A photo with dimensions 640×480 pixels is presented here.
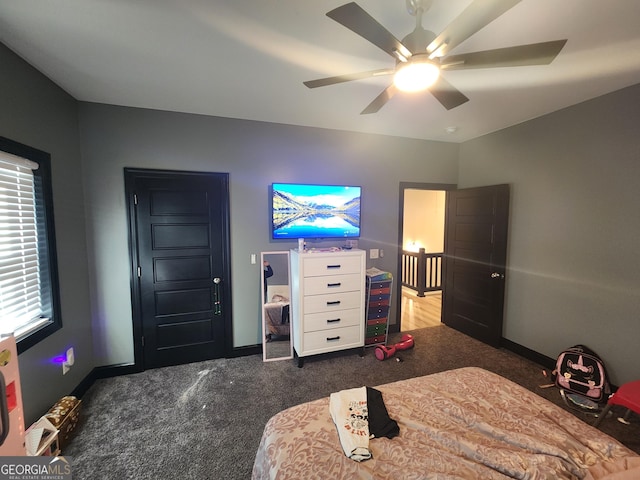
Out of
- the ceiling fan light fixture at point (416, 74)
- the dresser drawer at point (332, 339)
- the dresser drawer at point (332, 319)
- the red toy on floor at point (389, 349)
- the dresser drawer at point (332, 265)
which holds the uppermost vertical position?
the ceiling fan light fixture at point (416, 74)

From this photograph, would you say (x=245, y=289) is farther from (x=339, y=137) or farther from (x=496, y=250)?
(x=496, y=250)

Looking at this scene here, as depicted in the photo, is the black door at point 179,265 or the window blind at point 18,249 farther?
the black door at point 179,265

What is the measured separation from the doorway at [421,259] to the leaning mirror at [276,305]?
5.14ft

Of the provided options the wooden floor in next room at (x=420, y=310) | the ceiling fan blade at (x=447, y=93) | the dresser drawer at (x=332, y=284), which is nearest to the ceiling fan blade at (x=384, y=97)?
the ceiling fan blade at (x=447, y=93)

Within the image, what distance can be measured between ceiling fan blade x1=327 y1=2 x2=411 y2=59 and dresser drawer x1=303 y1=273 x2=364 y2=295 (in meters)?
2.00

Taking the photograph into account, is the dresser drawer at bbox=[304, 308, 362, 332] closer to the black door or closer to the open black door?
the black door

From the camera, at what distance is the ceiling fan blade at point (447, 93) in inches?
62.8

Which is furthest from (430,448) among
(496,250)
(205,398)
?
(496,250)

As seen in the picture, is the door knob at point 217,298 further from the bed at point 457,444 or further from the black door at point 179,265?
the bed at point 457,444

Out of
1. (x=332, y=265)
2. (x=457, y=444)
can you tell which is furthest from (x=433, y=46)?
(x=332, y=265)

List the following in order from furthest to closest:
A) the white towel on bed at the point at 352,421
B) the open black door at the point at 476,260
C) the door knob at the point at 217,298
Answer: the open black door at the point at 476,260 → the door knob at the point at 217,298 → the white towel on bed at the point at 352,421

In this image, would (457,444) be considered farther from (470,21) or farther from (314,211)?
(314,211)

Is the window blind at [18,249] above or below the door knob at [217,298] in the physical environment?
above

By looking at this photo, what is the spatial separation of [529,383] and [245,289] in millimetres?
2976
